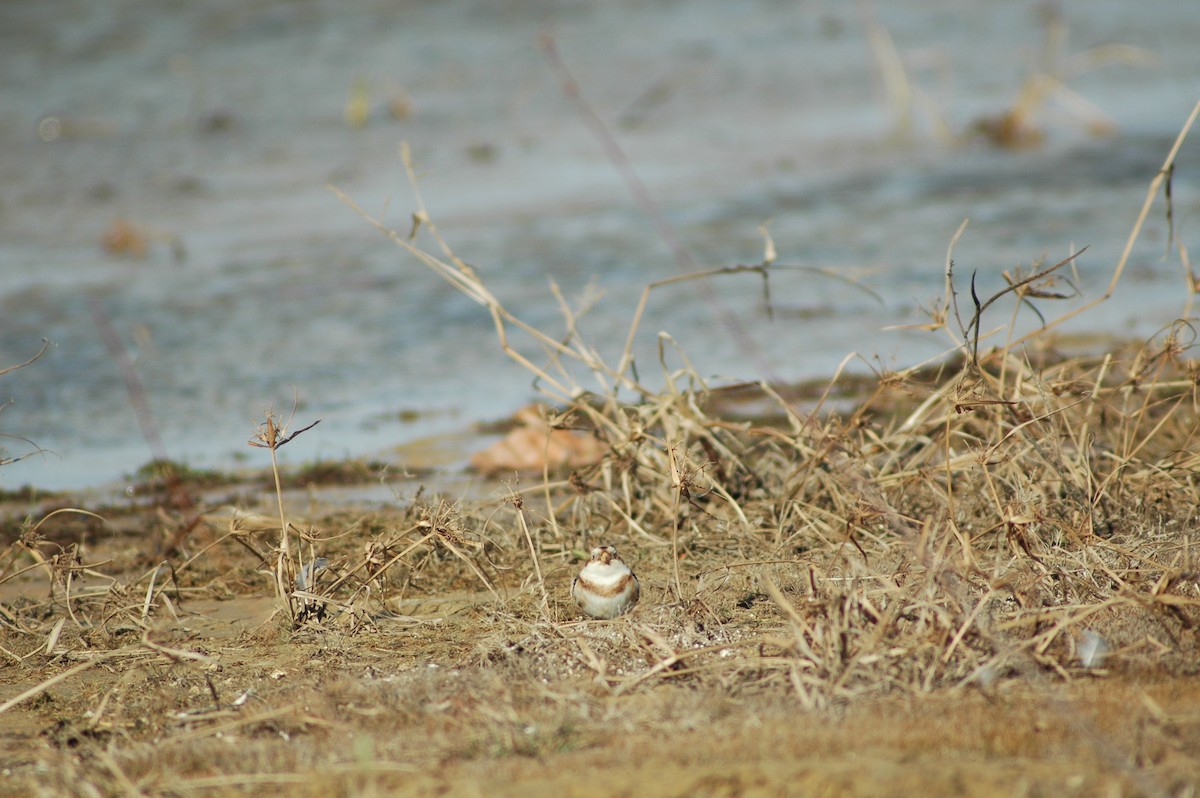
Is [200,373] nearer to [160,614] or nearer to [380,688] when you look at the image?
[160,614]

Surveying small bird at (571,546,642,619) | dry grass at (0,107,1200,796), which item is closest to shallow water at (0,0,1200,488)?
dry grass at (0,107,1200,796)

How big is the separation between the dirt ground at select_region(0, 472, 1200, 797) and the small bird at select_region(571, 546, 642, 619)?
72 mm

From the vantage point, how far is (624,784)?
91.7 inches

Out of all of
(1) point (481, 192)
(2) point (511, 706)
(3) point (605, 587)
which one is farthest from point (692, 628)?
(1) point (481, 192)

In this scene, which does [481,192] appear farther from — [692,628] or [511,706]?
[511,706]

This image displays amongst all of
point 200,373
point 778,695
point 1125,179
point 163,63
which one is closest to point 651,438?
point 778,695

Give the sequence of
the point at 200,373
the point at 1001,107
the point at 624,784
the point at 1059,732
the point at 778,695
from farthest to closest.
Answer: the point at 1001,107 < the point at 200,373 < the point at 778,695 < the point at 1059,732 < the point at 624,784

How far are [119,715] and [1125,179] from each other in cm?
775

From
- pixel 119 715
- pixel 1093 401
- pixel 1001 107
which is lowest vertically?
pixel 1001 107

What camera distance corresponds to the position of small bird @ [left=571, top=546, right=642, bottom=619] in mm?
3350

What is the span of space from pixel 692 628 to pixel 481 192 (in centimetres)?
701

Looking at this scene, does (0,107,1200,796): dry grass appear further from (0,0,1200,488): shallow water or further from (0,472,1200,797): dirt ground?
(0,0,1200,488): shallow water

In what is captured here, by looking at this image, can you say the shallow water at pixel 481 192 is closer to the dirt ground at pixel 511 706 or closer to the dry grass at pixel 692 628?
the dry grass at pixel 692 628

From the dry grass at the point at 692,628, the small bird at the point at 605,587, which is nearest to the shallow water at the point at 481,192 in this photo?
the dry grass at the point at 692,628
